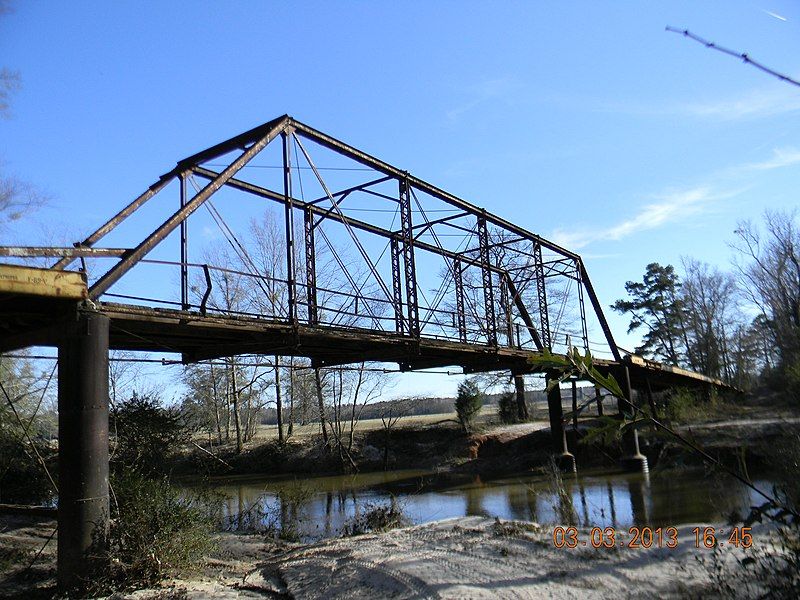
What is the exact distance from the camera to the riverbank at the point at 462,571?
22.4ft

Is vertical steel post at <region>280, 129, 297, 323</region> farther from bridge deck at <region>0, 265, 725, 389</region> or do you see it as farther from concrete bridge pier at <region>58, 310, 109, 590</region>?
concrete bridge pier at <region>58, 310, 109, 590</region>

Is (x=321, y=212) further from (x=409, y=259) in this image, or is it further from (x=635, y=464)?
(x=635, y=464)

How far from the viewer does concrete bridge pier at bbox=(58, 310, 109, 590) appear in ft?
23.0

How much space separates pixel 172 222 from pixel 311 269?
590 centimetres

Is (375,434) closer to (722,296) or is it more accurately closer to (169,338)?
(169,338)

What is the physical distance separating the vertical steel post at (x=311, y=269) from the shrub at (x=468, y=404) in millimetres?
20117

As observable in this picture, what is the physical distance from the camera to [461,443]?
3203cm

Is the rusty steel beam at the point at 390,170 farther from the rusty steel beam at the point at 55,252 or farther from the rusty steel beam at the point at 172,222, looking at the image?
the rusty steel beam at the point at 55,252

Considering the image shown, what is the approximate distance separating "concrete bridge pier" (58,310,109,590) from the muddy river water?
6.14 meters

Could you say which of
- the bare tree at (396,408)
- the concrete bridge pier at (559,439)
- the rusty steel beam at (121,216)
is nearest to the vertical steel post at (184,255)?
the rusty steel beam at (121,216)

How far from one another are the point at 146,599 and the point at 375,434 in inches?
1175

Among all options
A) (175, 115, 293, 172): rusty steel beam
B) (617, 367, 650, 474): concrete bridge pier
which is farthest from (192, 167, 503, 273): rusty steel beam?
(617, 367, 650, 474): concrete bridge pier

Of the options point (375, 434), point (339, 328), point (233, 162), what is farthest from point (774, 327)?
point (233, 162)

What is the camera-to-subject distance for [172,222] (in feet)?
31.2
